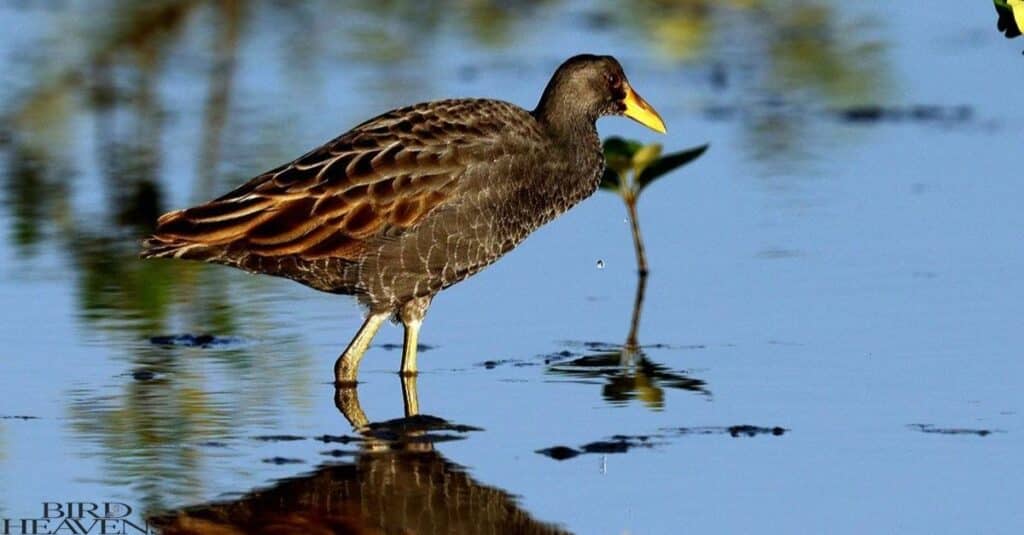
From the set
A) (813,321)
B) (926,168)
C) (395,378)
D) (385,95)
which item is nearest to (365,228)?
(395,378)

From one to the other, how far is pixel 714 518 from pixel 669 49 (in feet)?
38.5

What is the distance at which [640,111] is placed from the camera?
11.4 m

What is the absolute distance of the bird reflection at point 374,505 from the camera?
25.7ft

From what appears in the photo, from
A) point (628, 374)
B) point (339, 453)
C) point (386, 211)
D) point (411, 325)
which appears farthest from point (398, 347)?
point (339, 453)

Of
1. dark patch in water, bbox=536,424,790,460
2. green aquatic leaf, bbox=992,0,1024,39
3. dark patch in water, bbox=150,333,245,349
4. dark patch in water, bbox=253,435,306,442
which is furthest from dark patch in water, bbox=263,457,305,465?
green aquatic leaf, bbox=992,0,1024,39

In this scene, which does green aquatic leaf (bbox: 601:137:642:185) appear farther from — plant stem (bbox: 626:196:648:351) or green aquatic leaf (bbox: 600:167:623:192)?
plant stem (bbox: 626:196:648:351)

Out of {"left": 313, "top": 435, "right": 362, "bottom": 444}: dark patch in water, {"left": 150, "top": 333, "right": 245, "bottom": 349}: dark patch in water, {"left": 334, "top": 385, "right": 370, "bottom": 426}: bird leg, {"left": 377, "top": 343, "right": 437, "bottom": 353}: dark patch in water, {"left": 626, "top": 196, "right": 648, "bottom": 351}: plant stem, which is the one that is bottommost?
{"left": 313, "top": 435, "right": 362, "bottom": 444}: dark patch in water

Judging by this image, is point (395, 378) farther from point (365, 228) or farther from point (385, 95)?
point (385, 95)

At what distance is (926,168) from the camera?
577 inches

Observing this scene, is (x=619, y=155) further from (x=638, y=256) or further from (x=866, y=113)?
(x=866, y=113)

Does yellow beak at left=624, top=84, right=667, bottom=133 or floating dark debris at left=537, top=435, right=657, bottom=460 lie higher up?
yellow beak at left=624, top=84, right=667, bottom=133

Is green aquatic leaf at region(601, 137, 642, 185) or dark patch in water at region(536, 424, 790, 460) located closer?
dark patch in water at region(536, 424, 790, 460)

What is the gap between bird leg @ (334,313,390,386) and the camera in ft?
33.0

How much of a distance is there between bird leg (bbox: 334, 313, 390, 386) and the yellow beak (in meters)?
1.77
